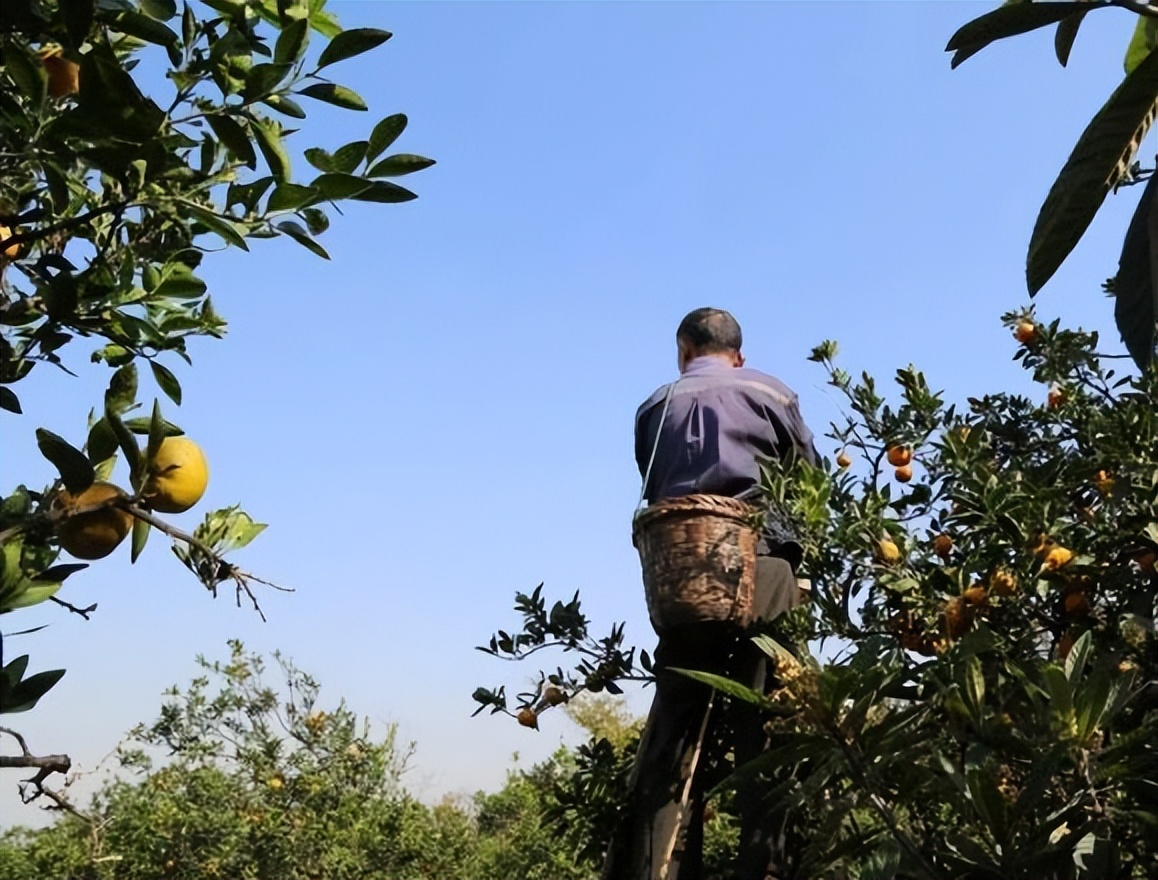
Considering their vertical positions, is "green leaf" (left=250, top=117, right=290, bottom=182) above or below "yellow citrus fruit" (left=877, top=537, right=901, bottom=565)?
below

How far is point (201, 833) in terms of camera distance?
7.02 metres

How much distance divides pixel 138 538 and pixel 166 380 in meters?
0.31

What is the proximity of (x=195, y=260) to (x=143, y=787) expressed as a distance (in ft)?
21.9

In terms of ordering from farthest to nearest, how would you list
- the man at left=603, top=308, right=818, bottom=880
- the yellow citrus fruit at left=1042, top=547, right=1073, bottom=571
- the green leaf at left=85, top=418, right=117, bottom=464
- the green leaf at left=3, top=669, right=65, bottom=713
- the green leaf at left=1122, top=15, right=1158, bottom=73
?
the man at left=603, top=308, right=818, bottom=880, the yellow citrus fruit at left=1042, top=547, right=1073, bottom=571, the green leaf at left=1122, top=15, right=1158, bottom=73, the green leaf at left=85, top=418, right=117, bottom=464, the green leaf at left=3, top=669, right=65, bottom=713

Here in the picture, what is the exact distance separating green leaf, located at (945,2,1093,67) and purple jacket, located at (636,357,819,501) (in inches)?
58.2

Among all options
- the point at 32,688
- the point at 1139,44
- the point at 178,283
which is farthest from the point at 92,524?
the point at 1139,44

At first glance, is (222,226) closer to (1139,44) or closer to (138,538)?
(138,538)

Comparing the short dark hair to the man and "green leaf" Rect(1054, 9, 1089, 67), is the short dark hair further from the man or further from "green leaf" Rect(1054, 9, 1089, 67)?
"green leaf" Rect(1054, 9, 1089, 67)

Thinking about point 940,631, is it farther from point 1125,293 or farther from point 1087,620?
point 1125,293

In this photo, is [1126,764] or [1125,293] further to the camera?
[1126,764]

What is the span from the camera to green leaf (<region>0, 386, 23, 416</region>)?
1485 mm

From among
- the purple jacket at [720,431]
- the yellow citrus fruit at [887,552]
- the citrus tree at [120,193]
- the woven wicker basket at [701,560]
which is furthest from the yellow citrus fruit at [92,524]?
the purple jacket at [720,431]

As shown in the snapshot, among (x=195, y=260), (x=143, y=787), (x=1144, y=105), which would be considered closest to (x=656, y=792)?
(x=195, y=260)

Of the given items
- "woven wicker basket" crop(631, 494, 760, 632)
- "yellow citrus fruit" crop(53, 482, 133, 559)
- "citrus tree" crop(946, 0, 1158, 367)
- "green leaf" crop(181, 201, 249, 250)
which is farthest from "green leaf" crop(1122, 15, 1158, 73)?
"yellow citrus fruit" crop(53, 482, 133, 559)
